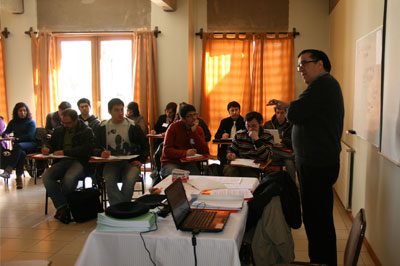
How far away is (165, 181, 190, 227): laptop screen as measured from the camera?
1.89 m

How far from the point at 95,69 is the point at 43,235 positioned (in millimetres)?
3820

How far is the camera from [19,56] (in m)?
7.10

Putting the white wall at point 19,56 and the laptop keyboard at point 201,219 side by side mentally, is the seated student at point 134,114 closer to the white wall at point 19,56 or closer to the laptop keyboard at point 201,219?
the white wall at point 19,56

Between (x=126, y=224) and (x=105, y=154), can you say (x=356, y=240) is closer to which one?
(x=126, y=224)

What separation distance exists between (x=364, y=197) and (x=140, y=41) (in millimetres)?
4454

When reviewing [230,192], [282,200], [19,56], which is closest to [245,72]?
[19,56]

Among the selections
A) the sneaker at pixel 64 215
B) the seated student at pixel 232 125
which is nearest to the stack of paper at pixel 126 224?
the sneaker at pixel 64 215

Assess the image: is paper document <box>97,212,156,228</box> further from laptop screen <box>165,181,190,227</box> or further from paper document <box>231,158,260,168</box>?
paper document <box>231,158,260,168</box>

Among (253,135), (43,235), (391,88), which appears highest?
(391,88)

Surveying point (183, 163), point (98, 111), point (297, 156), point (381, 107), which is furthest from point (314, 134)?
point (98, 111)

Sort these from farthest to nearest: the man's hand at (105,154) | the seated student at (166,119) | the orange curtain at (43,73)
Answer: the orange curtain at (43,73)
the seated student at (166,119)
the man's hand at (105,154)

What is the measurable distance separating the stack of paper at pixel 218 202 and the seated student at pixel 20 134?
4.54 metres

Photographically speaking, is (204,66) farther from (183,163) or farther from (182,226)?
(182,226)

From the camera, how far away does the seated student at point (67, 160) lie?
4.26 metres
